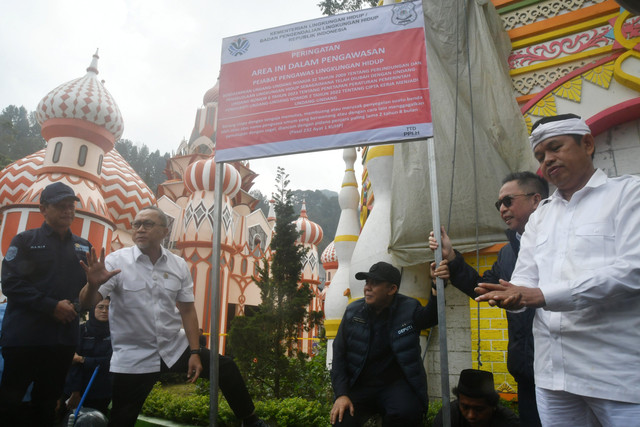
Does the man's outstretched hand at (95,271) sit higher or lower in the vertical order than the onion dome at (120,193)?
lower

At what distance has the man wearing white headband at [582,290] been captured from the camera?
1.55 m

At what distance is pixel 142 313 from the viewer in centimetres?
304

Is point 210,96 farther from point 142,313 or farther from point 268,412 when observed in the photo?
point 142,313

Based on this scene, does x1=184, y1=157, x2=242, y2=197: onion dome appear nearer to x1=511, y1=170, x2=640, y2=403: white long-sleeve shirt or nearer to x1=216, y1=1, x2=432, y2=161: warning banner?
x1=216, y1=1, x2=432, y2=161: warning banner

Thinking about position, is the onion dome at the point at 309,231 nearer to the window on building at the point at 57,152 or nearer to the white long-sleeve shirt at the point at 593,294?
the window on building at the point at 57,152

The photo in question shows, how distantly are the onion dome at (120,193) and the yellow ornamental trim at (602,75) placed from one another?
16.5 metres

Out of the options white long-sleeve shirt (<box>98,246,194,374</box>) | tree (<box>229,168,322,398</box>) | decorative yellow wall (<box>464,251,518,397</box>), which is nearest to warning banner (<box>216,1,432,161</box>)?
white long-sleeve shirt (<box>98,246,194,374</box>)

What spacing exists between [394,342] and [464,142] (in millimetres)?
2817

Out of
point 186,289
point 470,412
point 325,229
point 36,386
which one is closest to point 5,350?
point 36,386

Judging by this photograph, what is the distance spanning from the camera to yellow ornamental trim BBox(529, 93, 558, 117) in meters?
5.12

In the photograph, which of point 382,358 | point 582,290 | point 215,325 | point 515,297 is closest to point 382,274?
point 382,358

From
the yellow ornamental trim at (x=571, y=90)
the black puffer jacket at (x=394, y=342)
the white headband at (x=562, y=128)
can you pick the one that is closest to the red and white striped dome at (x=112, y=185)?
the yellow ornamental trim at (x=571, y=90)

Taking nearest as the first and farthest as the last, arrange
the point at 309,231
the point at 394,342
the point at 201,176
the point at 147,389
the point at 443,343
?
the point at 443,343
the point at 147,389
the point at 394,342
the point at 201,176
the point at 309,231

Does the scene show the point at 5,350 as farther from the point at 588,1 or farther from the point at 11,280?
the point at 588,1
